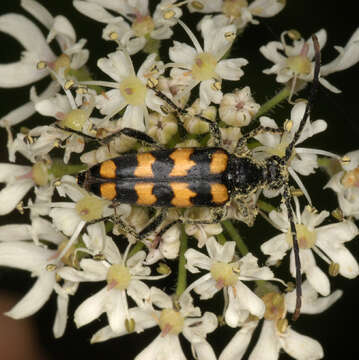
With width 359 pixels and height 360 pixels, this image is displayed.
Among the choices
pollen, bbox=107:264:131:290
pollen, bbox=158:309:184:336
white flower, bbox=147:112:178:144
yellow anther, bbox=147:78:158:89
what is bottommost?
pollen, bbox=158:309:184:336

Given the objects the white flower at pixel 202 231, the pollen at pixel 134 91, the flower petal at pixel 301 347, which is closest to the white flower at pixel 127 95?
the pollen at pixel 134 91

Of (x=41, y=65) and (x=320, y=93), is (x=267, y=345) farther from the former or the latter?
(x=41, y=65)

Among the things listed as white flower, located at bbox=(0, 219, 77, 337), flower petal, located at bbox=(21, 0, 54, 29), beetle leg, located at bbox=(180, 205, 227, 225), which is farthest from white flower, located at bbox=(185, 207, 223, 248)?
flower petal, located at bbox=(21, 0, 54, 29)

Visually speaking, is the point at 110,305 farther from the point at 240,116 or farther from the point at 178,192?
the point at 240,116

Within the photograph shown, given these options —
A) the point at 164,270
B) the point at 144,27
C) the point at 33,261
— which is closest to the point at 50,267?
the point at 33,261

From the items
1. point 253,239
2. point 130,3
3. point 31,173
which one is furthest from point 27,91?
point 253,239

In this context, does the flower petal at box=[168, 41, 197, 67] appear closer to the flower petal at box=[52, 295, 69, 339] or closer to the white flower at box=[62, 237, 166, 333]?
the white flower at box=[62, 237, 166, 333]
